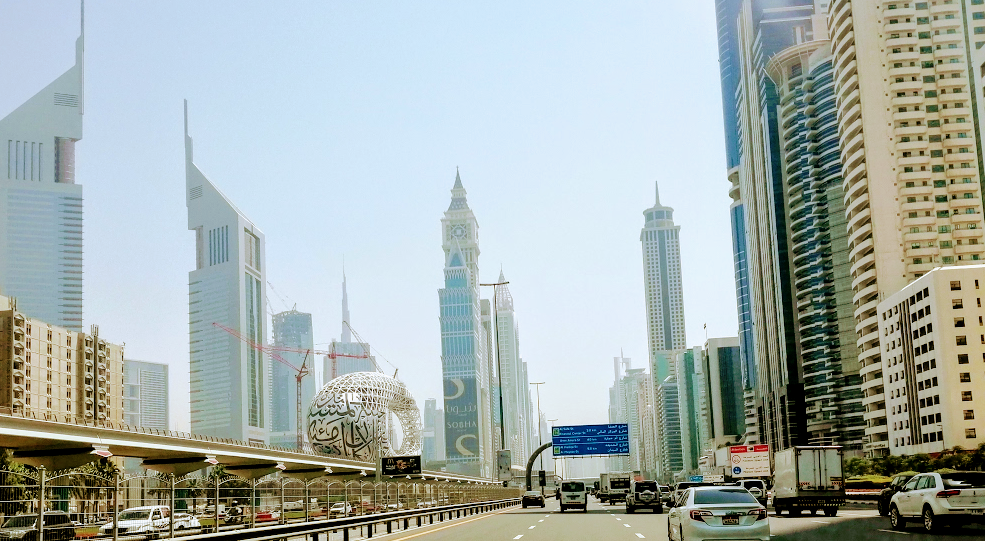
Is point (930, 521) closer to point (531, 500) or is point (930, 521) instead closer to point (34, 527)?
point (34, 527)

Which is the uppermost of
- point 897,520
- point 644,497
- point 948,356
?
point 948,356

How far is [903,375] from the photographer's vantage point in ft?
385

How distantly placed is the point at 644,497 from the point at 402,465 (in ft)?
91.1

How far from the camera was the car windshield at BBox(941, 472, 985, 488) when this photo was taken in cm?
2705

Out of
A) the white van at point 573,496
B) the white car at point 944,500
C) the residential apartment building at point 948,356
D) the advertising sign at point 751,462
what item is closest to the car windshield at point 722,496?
the white car at point 944,500

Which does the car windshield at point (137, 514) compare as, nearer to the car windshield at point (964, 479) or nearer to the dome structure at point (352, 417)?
the car windshield at point (964, 479)

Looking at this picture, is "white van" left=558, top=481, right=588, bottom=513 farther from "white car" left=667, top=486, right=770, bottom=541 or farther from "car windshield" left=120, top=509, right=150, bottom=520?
"white car" left=667, top=486, right=770, bottom=541

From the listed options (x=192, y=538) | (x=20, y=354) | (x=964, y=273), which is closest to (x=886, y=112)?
(x=964, y=273)

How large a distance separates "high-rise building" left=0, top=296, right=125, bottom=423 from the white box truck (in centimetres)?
8615

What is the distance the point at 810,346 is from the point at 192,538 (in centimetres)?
16461

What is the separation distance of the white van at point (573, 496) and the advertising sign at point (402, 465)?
19622 mm

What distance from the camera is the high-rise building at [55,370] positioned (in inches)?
4582

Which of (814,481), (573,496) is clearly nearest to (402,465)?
(573,496)

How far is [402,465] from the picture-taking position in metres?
80.1
